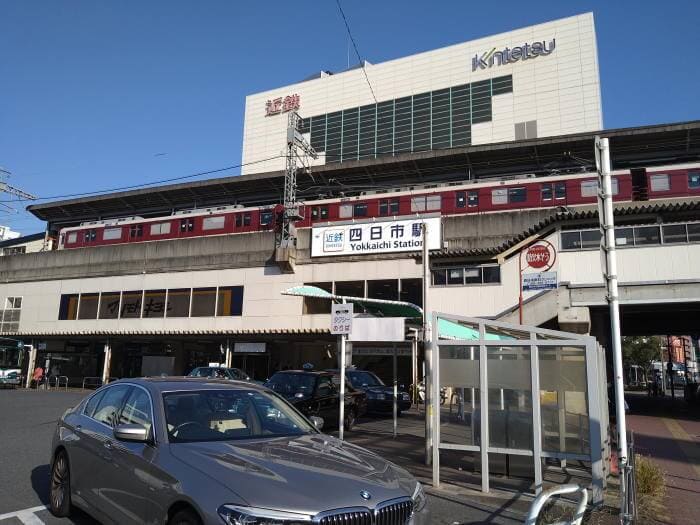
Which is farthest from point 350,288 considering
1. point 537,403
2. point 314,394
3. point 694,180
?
point 537,403

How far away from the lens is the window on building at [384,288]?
30.9 meters

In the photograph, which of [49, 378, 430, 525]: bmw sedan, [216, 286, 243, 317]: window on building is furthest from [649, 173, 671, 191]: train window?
[49, 378, 430, 525]: bmw sedan

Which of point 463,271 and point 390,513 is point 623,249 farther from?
point 390,513

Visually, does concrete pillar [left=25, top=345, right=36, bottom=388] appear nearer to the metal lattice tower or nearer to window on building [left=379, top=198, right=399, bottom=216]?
the metal lattice tower

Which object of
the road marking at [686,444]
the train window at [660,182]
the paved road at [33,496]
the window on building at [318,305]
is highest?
the train window at [660,182]

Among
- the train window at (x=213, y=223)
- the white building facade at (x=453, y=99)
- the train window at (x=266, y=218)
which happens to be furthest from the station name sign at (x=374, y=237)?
the white building facade at (x=453, y=99)

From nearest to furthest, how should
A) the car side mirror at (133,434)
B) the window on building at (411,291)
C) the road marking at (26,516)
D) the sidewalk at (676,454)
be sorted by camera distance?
the car side mirror at (133,434) < the road marking at (26,516) < the sidewalk at (676,454) < the window on building at (411,291)

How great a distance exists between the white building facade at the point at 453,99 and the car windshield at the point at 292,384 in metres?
41.1

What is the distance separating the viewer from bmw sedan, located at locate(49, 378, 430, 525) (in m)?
3.53

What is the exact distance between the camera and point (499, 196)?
104 ft

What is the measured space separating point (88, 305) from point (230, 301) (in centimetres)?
1241

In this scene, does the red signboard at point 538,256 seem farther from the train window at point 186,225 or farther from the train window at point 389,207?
the train window at point 186,225

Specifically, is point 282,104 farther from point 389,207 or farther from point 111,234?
point 389,207

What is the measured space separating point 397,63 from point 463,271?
36.5m
